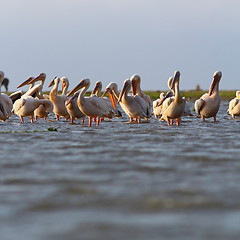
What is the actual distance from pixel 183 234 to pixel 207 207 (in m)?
0.84

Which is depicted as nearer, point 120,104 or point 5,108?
point 5,108

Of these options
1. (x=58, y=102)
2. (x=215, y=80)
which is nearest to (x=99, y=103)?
(x=58, y=102)

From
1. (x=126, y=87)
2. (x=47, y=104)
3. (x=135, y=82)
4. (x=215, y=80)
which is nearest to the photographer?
(x=126, y=87)

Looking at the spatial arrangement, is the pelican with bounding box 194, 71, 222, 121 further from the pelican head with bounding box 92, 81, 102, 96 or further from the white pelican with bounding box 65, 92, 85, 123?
the pelican head with bounding box 92, 81, 102, 96

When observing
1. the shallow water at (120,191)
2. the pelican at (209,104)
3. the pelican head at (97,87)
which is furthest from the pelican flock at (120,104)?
the shallow water at (120,191)

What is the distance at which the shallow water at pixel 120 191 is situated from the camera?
4180 mm

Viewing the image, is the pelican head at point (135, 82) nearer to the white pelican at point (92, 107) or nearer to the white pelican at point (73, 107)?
the white pelican at point (73, 107)

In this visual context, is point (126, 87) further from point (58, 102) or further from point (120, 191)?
point (120, 191)

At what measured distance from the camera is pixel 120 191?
547 cm

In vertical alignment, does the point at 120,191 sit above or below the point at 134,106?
below

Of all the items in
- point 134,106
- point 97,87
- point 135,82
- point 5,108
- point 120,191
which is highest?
point 135,82

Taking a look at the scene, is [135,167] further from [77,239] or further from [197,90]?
[197,90]

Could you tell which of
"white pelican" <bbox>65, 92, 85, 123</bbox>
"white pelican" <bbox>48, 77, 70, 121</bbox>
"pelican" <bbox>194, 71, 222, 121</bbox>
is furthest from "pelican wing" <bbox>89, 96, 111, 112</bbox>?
"pelican" <bbox>194, 71, 222, 121</bbox>

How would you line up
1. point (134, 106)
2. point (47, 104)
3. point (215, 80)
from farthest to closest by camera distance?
point (215, 80) → point (47, 104) → point (134, 106)
